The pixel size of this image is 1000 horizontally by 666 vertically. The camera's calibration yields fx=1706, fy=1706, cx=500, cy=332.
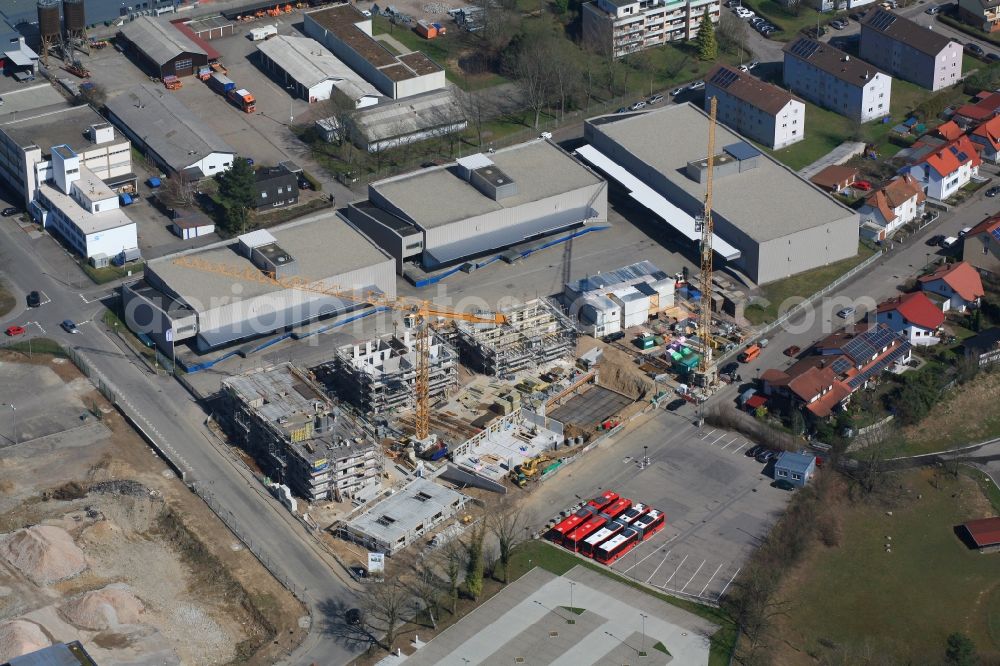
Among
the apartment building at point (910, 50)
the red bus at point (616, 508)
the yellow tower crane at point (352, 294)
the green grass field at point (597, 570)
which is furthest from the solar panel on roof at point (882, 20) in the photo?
the green grass field at point (597, 570)

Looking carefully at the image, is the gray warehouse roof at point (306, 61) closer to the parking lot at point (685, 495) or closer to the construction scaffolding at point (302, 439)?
the construction scaffolding at point (302, 439)

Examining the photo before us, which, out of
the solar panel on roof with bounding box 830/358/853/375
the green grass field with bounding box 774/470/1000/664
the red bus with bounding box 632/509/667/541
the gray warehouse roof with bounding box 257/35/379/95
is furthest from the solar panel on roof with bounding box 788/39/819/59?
the red bus with bounding box 632/509/667/541

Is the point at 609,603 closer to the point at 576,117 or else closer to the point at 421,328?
the point at 421,328

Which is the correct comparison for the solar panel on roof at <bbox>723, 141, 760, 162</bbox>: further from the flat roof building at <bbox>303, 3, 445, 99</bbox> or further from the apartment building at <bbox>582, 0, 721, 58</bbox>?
the flat roof building at <bbox>303, 3, 445, 99</bbox>

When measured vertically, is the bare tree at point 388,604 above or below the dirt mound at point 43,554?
below

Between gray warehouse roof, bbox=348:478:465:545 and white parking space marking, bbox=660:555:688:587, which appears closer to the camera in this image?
white parking space marking, bbox=660:555:688:587

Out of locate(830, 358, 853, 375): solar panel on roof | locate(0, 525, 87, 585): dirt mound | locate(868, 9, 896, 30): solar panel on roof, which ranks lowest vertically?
locate(0, 525, 87, 585): dirt mound

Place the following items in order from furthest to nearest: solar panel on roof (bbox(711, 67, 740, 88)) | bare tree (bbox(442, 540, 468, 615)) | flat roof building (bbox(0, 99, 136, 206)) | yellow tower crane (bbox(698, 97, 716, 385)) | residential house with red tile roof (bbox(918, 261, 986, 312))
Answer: solar panel on roof (bbox(711, 67, 740, 88)) < flat roof building (bbox(0, 99, 136, 206)) < residential house with red tile roof (bbox(918, 261, 986, 312)) < yellow tower crane (bbox(698, 97, 716, 385)) < bare tree (bbox(442, 540, 468, 615))
